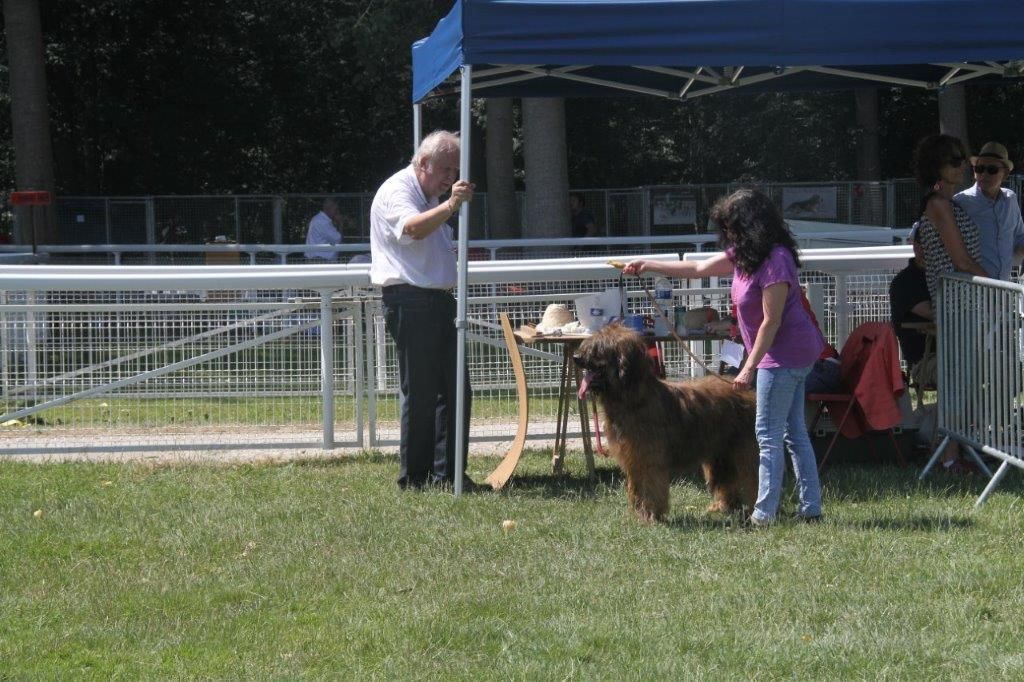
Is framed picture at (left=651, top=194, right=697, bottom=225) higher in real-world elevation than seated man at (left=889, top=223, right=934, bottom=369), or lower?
higher

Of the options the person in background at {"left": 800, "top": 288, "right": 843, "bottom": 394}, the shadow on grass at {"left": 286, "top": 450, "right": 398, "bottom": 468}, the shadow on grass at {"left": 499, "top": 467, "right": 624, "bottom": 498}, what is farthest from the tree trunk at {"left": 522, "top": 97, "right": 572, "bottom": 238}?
the person in background at {"left": 800, "top": 288, "right": 843, "bottom": 394}

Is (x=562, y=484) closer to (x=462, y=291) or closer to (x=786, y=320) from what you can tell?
(x=462, y=291)

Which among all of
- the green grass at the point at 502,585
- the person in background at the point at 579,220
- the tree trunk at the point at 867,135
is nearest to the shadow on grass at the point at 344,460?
the green grass at the point at 502,585

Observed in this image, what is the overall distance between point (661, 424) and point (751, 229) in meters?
1.07

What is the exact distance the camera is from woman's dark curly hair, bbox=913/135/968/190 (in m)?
7.95

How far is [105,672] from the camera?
461 centimetres

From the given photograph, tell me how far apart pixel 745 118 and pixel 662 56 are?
28.1 metres

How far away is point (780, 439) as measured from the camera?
6.46 metres

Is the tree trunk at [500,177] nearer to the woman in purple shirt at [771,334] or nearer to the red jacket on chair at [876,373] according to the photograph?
the red jacket on chair at [876,373]

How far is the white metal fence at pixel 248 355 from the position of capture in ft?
29.6

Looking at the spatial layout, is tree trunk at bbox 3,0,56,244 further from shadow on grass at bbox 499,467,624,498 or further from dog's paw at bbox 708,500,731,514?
dog's paw at bbox 708,500,731,514

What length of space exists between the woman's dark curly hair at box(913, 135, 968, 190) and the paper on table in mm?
→ 1527

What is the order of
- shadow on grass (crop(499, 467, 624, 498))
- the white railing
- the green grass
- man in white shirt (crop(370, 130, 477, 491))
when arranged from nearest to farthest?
the green grass, man in white shirt (crop(370, 130, 477, 491)), shadow on grass (crop(499, 467, 624, 498)), the white railing

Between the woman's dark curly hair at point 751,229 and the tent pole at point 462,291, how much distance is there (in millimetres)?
1511
